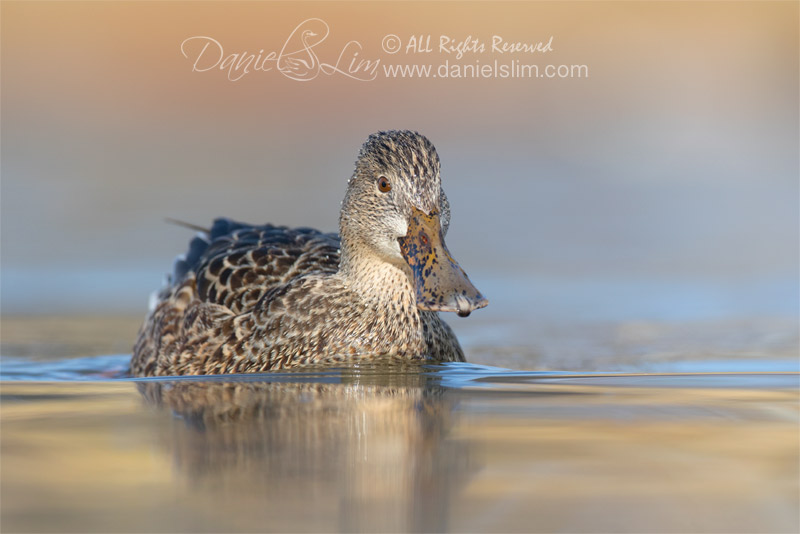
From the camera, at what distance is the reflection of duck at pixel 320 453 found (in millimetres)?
3393

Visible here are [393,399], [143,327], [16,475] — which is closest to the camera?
[16,475]

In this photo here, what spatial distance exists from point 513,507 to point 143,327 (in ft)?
15.7

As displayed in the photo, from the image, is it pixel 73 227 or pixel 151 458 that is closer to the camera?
pixel 151 458

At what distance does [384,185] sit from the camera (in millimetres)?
6059

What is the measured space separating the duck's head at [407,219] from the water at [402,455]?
0.46 m

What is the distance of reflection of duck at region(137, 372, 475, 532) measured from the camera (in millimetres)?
3393

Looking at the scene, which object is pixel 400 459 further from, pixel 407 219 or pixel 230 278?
pixel 230 278

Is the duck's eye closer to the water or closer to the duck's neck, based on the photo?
the duck's neck

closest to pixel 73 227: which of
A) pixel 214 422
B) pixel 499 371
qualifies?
pixel 499 371

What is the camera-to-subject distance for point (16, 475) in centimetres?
380

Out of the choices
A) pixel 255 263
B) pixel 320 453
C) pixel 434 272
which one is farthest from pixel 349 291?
pixel 320 453

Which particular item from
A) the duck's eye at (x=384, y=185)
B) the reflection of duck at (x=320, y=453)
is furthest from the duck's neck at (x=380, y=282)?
the reflection of duck at (x=320, y=453)

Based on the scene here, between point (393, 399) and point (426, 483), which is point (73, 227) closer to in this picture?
point (393, 399)

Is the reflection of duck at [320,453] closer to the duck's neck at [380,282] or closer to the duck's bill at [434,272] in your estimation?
the duck's bill at [434,272]
